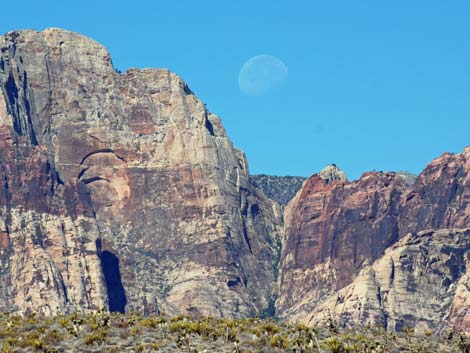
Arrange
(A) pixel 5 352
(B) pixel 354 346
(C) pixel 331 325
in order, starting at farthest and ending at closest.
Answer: (C) pixel 331 325 < (B) pixel 354 346 < (A) pixel 5 352

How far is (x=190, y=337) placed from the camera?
128125mm

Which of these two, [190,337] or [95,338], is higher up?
[95,338]

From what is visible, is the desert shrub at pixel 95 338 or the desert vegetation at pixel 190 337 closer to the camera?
the desert vegetation at pixel 190 337

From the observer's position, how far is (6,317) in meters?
142

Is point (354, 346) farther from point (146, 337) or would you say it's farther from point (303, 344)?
point (146, 337)

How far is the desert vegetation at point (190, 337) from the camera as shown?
123875mm

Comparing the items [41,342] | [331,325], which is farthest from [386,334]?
[41,342]

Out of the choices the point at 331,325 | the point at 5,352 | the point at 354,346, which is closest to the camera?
the point at 5,352

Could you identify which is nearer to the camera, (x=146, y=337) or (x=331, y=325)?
(x=146, y=337)

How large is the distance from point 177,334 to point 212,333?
3.01 metres

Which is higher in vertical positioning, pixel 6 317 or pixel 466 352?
pixel 6 317

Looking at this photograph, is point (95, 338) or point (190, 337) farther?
point (190, 337)

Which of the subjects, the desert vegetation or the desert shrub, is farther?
the desert shrub

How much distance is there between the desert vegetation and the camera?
12388 centimetres
